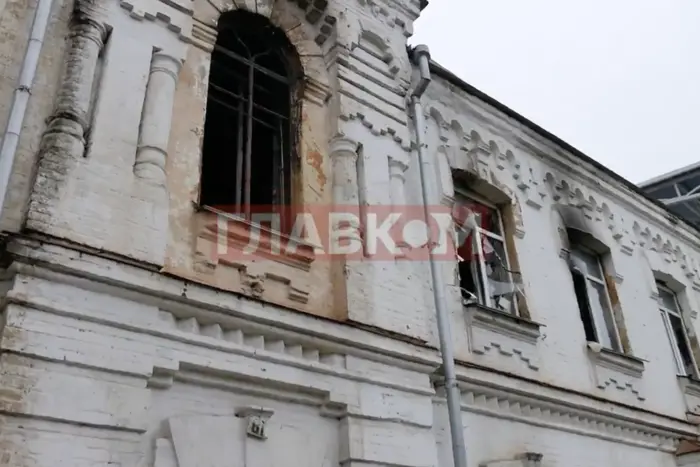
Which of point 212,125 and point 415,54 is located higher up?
point 415,54

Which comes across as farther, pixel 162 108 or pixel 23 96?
pixel 162 108

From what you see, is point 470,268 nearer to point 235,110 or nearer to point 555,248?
point 555,248

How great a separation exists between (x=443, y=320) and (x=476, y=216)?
6.94 feet

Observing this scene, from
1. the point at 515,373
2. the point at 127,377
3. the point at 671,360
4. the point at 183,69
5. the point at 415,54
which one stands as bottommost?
the point at 127,377

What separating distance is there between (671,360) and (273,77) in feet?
20.3

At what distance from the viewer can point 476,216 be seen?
713cm

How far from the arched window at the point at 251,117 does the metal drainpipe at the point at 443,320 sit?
124 centimetres

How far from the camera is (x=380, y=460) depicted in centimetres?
437

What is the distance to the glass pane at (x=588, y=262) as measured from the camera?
8212 mm

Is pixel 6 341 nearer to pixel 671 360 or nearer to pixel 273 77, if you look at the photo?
pixel 273 77

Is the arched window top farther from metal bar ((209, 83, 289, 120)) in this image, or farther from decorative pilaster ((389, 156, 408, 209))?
decorative pilaster ((389, 156, 408, 209))

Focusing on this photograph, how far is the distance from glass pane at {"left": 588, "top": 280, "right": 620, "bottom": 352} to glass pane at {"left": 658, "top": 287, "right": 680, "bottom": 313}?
197 cm

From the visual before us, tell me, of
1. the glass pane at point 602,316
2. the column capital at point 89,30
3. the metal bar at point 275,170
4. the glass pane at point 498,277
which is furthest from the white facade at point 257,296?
the glass pane at point 602,316

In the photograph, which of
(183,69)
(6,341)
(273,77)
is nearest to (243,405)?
(6,341)
